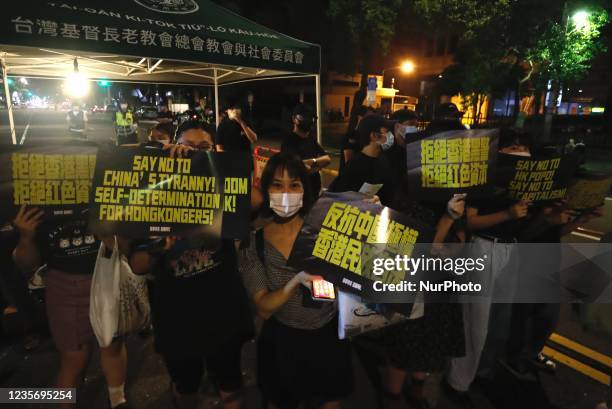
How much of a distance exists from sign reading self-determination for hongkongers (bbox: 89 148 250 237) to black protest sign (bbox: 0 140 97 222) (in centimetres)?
17

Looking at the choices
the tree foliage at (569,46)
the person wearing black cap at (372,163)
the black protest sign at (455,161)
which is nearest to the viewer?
the black protest sign at (455,161)

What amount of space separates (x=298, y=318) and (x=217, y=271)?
1.97 ft

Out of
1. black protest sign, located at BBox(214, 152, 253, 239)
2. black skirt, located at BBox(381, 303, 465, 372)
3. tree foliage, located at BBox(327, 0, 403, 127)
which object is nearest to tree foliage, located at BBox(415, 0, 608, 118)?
tree foliage, located at BBox(327, 0, 403, 127)

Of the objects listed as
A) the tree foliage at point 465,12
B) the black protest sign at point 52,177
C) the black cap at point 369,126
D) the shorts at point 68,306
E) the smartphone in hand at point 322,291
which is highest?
the tree foliage at point 465,12

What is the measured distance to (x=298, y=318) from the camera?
2.12 metres

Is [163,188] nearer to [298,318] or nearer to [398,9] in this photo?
[298,318]

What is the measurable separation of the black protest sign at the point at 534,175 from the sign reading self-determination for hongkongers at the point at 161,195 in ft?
6.26

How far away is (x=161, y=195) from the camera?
2.26 metres

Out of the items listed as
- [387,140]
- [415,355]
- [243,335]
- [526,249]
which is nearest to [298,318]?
[243,335]

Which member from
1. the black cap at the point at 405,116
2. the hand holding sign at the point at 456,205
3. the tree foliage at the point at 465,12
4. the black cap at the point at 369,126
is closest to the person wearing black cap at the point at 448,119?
the black cap at the point at 405,116

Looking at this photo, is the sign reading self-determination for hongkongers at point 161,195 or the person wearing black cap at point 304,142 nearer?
the sign reading self-determination for hongkongers at point 161,195

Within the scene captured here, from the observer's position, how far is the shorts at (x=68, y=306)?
247cm

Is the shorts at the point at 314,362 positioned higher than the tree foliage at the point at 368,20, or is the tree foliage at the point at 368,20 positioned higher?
the tree foliage at the point at 368,20

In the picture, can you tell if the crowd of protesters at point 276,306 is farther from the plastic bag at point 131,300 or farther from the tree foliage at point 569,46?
the tree foliage at point 569,46
